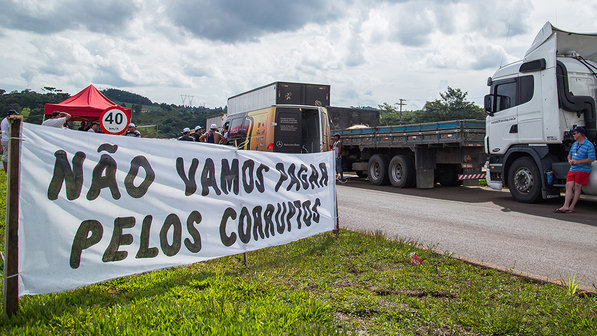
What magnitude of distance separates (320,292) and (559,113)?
8.34 meters

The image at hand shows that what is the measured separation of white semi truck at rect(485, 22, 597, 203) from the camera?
9680 mm

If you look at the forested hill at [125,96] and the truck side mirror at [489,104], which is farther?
the forested hill at [125,96]

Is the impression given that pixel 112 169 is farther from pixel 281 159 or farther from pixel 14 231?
pixel 281 159

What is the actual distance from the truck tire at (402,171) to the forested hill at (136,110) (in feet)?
109

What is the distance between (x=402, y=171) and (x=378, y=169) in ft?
4.77

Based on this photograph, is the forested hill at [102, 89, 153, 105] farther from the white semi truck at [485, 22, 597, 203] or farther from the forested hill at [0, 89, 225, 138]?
the white semi truck at [485, 22, 597, 203]

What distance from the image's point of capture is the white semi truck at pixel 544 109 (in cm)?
968

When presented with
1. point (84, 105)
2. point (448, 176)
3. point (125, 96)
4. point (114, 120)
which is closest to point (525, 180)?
point (448, 176)

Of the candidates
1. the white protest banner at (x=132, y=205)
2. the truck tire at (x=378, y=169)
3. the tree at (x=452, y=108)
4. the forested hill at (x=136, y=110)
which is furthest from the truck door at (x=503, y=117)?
the tree at (x=452, y=108)

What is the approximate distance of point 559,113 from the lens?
960cm

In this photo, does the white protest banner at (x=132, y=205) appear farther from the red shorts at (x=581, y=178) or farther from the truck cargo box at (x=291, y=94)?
the truck cargo box at (x=291, y=94)

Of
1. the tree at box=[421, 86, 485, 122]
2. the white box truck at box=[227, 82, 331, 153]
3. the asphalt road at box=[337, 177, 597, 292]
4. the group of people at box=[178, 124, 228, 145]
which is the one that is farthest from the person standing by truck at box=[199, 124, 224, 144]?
the tree at box=[421, 86, 485, 122]

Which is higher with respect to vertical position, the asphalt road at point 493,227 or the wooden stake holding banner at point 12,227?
the wooden stake holding banner at point 12,227

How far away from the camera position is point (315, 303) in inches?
134
